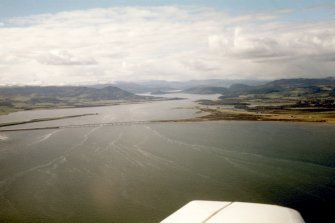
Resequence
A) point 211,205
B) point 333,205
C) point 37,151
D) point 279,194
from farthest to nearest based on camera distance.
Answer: point 37,151 → point 279,194 → point 333,205 → point 211,205

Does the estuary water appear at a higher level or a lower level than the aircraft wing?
lower

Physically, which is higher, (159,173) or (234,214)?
(234,214)

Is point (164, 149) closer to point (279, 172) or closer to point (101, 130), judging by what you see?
point (279, 172)

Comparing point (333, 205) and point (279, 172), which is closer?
point (333, 205)

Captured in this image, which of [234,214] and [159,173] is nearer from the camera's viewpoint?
[234,214]

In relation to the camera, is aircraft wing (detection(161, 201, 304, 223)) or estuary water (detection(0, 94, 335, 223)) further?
estuary water (detection(0, 94, 335, 223))

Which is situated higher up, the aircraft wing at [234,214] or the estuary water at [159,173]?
the aircraft wing at [234,214]

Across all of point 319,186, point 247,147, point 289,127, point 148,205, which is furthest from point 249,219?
point 289,127

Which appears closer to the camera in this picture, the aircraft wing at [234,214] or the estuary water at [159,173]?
the aircraft wing at [234,214]
